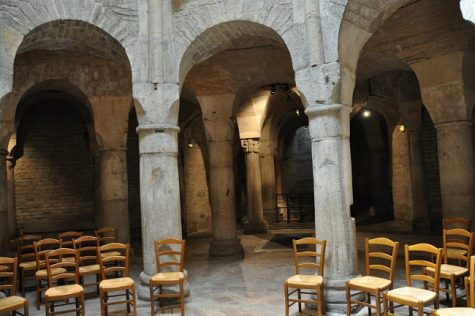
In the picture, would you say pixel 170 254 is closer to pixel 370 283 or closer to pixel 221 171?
pixel 370 283

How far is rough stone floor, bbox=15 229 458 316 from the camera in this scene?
510 cm

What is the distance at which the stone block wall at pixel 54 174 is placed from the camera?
1201 centimetres

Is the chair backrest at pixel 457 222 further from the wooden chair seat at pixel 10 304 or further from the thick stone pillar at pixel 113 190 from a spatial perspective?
the thick stone pillar at pixel 113 190

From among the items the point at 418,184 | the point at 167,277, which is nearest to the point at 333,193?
the point at 167,277

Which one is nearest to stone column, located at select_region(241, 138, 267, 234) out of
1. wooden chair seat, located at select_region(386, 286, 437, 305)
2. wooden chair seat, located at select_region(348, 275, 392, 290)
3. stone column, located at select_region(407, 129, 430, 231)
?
stone column, located at select_region(407, 129, 430, 231)

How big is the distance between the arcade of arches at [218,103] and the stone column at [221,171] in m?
0.03

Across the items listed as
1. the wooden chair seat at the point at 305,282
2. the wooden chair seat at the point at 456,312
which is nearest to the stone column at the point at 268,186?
the wooden chair seat at the point at 305,282

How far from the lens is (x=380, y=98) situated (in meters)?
11.8

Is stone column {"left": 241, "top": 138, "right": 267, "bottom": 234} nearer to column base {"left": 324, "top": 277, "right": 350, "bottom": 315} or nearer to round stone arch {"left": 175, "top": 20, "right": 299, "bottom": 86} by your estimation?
round stone arch {"left": 175, "top": 20, "right": 299, "bottom": 86}

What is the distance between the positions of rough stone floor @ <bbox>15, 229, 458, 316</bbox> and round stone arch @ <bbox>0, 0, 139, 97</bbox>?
129 inches

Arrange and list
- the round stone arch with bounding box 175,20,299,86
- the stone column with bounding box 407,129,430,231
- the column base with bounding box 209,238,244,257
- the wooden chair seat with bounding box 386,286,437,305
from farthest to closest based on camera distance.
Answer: the stone column with bounding box 407,129,430,231, the column base with bounding box 209,238,244,257, the round stone arch with bounding box 175,20,299,86, the wooden chair seat with bounding box 386,286,437,305

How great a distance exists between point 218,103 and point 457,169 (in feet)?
14.9

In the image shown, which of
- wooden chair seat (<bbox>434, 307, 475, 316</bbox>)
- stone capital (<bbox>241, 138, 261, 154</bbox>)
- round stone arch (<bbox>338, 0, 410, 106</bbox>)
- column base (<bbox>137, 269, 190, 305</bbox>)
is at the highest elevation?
round stone arch (<bbox>338, 0, 410, 106</bbox>)

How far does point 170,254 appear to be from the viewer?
535 centimetres
